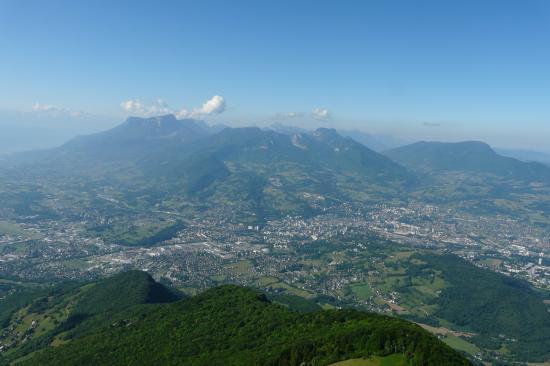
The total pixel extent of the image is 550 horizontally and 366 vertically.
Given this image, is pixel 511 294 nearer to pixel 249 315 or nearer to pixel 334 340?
pixel 249 315

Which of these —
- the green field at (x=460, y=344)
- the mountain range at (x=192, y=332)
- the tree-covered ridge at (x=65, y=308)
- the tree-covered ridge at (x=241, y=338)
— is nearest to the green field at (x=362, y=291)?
the green field at (x=460, y=344)

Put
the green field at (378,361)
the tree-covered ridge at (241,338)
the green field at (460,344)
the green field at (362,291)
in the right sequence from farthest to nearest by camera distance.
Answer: the green field at (362,291)
the green field at (460,344)
the tree-covered ridge at (241,338)
the green field at (378,361)

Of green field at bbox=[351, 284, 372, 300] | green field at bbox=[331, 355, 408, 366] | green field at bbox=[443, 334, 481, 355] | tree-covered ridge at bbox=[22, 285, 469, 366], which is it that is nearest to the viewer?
green field at bbox=[331, 355, 408, 366]

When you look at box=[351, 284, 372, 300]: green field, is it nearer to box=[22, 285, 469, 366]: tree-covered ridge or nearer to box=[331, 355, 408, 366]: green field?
box=[22, 285, 469, 366]: tree-covered ridge

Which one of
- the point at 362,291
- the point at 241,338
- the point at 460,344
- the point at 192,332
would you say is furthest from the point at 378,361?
the point at 362,291

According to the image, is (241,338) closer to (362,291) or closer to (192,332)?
(192,332)

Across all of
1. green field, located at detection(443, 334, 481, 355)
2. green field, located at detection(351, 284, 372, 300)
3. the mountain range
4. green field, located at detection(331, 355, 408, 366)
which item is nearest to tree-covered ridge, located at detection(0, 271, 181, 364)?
the mountain range

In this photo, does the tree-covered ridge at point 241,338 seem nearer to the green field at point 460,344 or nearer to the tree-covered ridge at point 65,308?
the tree-covered ridge at point 65,308

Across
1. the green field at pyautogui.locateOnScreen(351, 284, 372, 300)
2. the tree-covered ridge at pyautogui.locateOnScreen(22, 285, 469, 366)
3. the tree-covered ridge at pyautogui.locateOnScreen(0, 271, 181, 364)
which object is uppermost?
the tree-covered ridge at pyautogui.locateOnScreen(22, 285, 469, 366)
